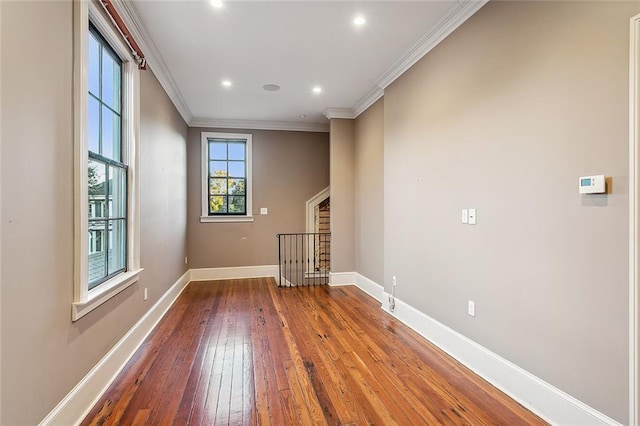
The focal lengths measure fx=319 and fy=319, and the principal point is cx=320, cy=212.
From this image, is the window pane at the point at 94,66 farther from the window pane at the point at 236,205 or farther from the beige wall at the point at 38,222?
the window pane at the point at 236,205

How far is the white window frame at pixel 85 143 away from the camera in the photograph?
6.11 ft

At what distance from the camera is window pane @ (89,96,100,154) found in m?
2.16

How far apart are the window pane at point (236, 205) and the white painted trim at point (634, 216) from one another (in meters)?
5.37

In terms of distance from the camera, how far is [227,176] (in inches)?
234

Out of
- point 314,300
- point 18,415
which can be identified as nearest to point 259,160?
point 314,300

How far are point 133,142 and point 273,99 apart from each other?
234 cm

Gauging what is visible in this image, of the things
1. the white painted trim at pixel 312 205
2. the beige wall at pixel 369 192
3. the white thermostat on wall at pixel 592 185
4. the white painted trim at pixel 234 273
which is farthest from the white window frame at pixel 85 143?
the white painted trim at pixel 312 205

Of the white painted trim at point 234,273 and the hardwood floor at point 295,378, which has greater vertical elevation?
the white painted trim at point 234,273

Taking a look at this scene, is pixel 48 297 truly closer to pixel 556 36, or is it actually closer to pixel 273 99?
pixel 556 36

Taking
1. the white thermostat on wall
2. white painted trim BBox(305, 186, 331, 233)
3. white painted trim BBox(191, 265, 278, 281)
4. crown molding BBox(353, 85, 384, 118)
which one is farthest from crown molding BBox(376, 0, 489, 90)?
white painted trim BBox(191, 265, 278, 281)

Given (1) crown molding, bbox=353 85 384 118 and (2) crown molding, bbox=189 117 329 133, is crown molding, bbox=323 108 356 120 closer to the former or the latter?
(1) crown molding, bbox=353 85 384 118

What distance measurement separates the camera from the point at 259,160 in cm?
600

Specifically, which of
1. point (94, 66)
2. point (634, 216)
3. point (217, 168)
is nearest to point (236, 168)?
point (217, 168)

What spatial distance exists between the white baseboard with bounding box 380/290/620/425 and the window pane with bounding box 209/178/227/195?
4.20m
